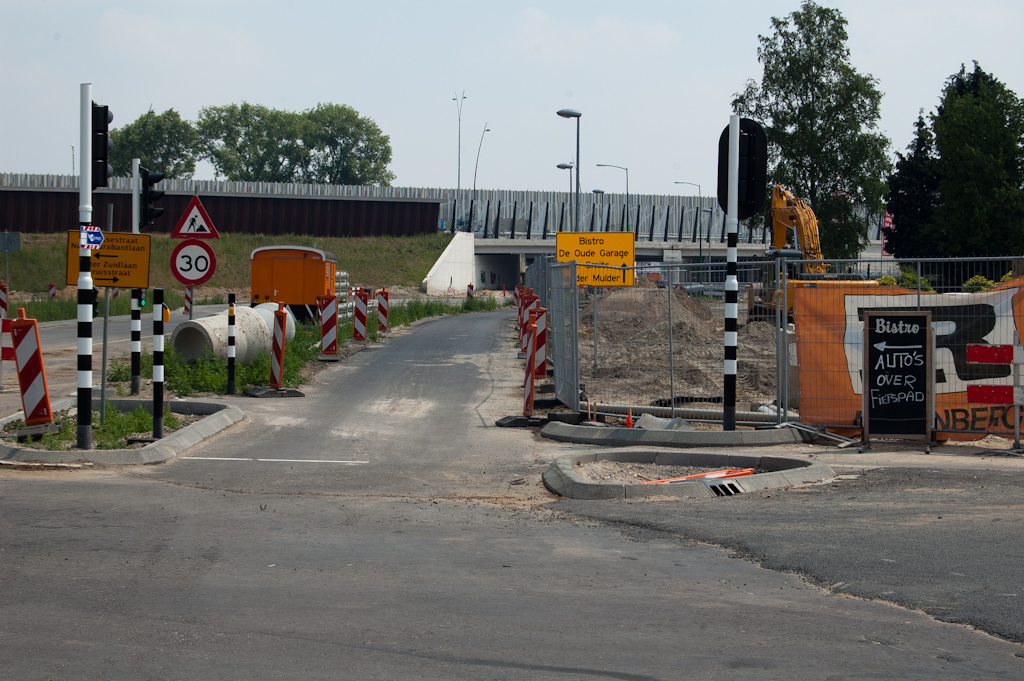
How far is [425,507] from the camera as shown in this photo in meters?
7.86

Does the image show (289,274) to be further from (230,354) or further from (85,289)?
(85,289)

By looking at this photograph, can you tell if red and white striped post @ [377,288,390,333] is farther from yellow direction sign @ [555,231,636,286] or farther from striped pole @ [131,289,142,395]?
striped pole @ [131,289,142,395]

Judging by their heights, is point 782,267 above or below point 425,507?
above

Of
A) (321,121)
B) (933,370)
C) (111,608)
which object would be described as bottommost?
(111,608)

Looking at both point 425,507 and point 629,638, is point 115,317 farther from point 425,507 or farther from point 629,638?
point 629,638

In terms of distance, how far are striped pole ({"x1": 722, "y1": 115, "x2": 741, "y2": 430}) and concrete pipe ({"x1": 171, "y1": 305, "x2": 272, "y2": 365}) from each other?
336 inches

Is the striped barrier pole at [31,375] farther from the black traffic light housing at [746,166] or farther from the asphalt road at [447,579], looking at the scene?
the black traffic light housing at [746,166]

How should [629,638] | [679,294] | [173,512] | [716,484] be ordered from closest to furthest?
[629,638]
[173,512]
[716,484]
[679,294]

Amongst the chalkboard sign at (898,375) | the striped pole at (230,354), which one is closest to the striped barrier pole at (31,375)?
the striped pole at (230,354)

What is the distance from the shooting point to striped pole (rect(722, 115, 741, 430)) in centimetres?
1088

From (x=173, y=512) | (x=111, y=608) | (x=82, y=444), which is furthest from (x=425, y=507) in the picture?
(x=82, y=444)

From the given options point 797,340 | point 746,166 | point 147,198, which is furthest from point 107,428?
point 797,340

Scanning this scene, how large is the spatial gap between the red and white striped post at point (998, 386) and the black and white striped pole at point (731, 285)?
8.82ft

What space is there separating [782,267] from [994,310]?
2439 millimetres
